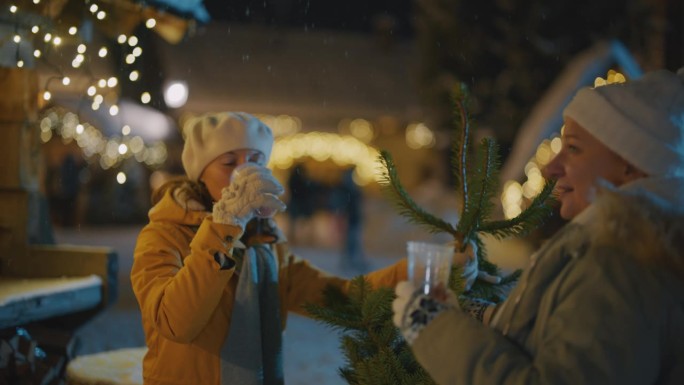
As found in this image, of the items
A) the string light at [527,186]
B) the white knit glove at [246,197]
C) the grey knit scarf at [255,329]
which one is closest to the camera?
the white knit glove at [246,197]

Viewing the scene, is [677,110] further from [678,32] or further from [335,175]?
[335,175]

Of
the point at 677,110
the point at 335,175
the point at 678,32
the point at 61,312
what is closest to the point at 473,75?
the point at 335,175

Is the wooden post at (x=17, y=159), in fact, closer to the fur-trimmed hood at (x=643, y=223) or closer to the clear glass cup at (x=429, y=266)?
the clear glass cup at (x=429, y=266)

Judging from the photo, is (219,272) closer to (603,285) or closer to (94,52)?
(603,285)

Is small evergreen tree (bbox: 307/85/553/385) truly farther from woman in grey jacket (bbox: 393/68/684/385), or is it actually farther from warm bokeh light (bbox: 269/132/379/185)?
warm bokeh light (bbox: 269/132/379/185)

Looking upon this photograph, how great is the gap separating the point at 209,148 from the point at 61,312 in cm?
188

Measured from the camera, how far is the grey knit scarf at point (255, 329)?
9.37 ft

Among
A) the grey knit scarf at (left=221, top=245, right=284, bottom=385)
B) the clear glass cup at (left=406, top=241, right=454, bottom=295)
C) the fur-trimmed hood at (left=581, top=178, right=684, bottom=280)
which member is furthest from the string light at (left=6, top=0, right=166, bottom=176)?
the fur-trimmed hood at (left=581, top=178, right=684, bottom=280)

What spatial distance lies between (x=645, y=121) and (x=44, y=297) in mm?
3403

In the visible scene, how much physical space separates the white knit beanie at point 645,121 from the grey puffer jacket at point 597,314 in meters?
0.07

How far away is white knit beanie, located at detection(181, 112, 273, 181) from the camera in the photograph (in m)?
3.08

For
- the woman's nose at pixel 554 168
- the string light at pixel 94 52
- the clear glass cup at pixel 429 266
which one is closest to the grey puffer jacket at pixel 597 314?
the clear glass cup at pixel 429 266

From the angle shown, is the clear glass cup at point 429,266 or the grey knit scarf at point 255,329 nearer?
the clear glass cup at point 429,266

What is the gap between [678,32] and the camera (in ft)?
40.4
